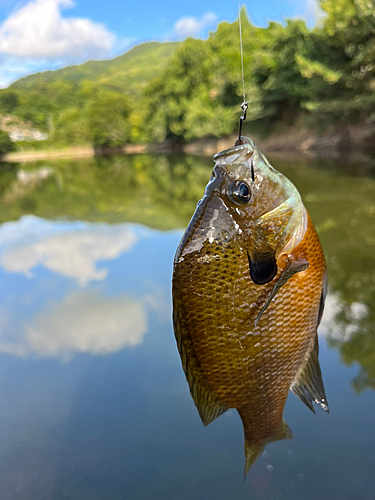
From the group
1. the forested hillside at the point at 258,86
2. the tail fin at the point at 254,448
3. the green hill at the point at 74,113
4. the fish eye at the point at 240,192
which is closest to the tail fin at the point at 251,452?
the tail fin at the point at 254,448

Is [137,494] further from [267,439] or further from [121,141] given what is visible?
[121,141]

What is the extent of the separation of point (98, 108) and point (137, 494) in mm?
63999

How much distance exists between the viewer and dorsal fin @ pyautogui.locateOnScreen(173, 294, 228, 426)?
129 cm

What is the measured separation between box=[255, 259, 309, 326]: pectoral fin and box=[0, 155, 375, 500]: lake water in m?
2.03

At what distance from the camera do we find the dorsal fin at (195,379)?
1.29 meters

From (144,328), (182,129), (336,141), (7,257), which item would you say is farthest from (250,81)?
(144,328)

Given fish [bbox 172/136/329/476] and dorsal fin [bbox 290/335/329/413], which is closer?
fish [bbox 172/136/329/476]

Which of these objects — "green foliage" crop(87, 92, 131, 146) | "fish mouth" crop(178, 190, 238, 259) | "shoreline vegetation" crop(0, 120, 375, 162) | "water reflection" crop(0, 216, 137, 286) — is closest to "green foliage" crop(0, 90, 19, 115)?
"green foliage" crop(87, 92, 131, 146)

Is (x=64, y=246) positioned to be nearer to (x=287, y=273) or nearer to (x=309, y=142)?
(x=287, y=273)

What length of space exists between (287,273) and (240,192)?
0.28m

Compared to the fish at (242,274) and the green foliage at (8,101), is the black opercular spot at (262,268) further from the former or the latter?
the green foliage at (8,101)

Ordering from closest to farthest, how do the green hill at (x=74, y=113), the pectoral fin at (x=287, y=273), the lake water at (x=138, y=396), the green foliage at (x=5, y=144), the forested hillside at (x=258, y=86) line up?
the pectoral fin at (x=287, y=273) < the lake water at (x=138, y=396) < the forested hillside at (x=258, y=86) < the green foliage at (x=5, y=144) < the green hill at (x=74, y=113)

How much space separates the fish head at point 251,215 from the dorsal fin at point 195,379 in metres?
0.26

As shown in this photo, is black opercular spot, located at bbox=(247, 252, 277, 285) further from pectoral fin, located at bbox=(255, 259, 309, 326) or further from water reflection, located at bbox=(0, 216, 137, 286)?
water reflection, located at bbox=(0, 216, 137, 286)
